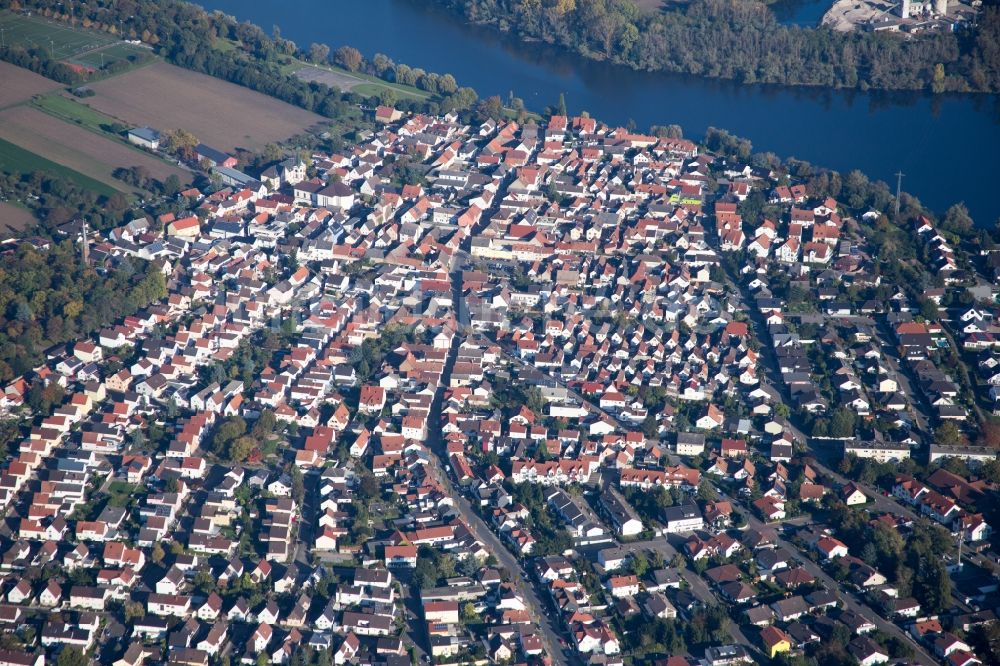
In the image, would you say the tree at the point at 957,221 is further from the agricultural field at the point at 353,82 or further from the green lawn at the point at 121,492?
the green lawn at the point at 121,492

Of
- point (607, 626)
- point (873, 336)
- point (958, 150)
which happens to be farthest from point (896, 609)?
point (958, 150)

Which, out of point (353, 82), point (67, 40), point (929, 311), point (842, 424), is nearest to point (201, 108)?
point (353, 82)

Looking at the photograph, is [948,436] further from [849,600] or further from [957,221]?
[957,221]

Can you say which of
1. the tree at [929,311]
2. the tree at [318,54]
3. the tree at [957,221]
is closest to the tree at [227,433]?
the tree at [929,311]

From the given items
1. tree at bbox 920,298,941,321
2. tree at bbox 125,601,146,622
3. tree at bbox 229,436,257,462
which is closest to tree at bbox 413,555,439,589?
tree at bbox 125,601,146,622

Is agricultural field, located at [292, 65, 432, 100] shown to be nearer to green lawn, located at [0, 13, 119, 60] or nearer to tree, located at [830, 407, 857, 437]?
green lawn, located at [0, 13, 119, 60]

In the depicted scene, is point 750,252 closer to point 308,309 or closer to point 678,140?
point 678,140

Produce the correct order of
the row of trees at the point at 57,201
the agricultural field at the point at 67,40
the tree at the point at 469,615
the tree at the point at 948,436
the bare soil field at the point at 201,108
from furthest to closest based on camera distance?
the agricultural field at the point at 67,40 → the bare soil field at the point at 201,108 → the row of trees at the point at 57,201 → the tree at the point at 948,436 → the tree at the point at 469,615
